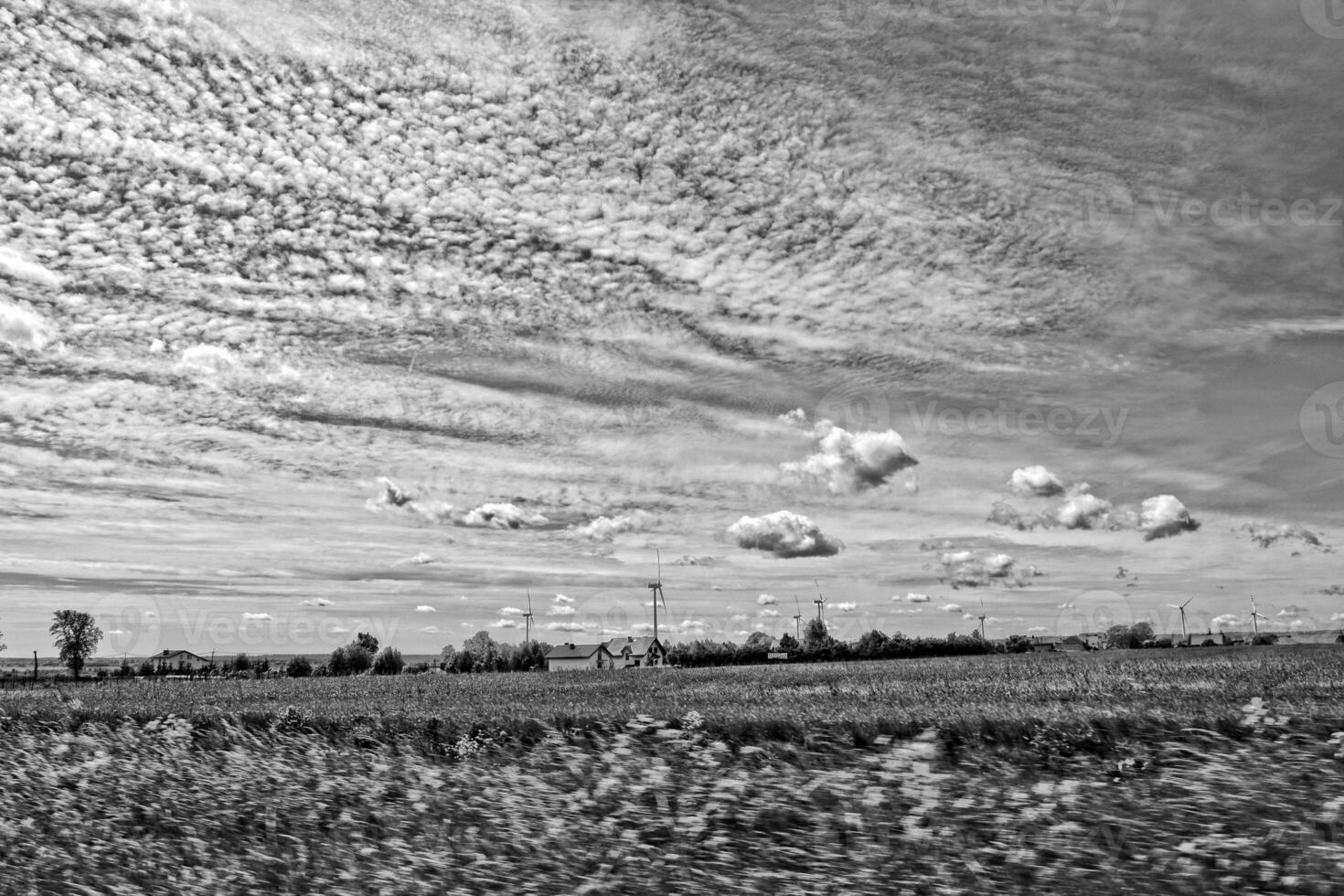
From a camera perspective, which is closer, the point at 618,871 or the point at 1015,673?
the point at 618,871

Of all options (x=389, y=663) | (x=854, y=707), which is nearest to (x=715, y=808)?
(x=854, y=707)

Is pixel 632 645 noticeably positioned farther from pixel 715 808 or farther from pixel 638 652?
pixel 715 808

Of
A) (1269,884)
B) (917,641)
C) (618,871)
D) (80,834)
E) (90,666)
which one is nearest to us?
(1269,884)

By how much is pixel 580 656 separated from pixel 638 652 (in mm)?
11907

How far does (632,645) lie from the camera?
163 meters

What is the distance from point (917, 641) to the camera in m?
126

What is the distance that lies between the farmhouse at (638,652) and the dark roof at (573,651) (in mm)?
2641

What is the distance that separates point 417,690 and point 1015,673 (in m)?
27.5

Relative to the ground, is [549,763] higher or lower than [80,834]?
higher

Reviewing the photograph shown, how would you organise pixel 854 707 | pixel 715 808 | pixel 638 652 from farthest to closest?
pixel 638 652
pixel 854 707
pixel 715 808

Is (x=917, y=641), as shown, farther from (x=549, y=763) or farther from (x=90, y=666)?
(x=90, y=666)

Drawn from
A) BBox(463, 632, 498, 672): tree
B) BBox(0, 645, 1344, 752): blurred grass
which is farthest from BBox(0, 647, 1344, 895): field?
BBox(463, 632, 498, 672): tree

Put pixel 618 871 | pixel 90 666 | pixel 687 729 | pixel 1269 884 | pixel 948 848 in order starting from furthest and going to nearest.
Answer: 1. pixel 90 666
2. pixel 687 729
3. pixel 618 871
4. pixel 948 848
5. pixel 1269 884

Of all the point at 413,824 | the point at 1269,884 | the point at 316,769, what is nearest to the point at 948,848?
the point at 1269,884
